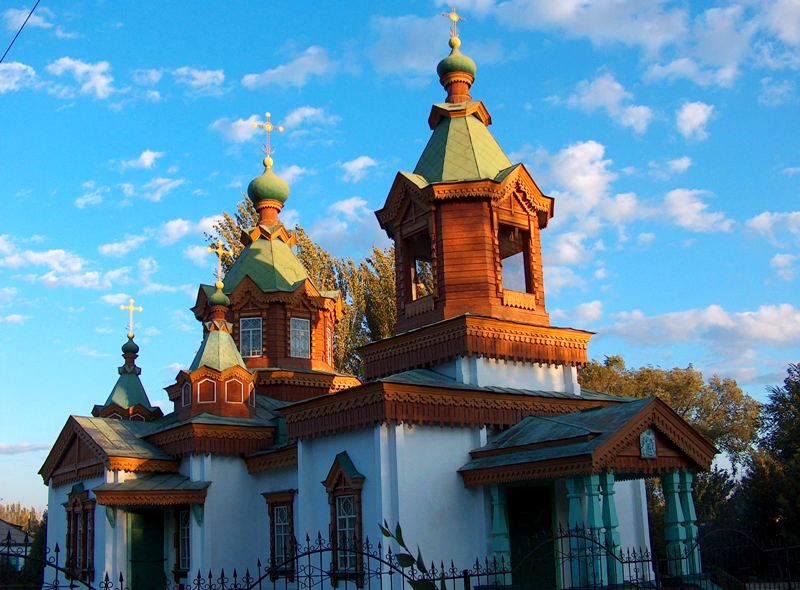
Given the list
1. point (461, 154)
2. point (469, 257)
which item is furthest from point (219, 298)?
point (469, 257)

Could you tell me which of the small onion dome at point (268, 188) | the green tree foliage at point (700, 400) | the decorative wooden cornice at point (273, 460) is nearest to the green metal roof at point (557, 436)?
the decorative wooden cornice at point (273, 460)

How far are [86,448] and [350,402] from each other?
→ 845cm

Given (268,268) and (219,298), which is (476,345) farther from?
(268,268)

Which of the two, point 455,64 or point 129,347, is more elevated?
point 455,64

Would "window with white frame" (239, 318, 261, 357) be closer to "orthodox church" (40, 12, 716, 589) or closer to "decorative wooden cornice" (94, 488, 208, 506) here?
"orthodox church" (40, 12, 716, 589)

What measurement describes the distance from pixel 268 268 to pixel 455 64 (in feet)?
25.5

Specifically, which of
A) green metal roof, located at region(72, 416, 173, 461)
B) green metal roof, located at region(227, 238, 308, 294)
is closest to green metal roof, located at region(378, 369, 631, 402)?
green metal roof, located at region(72, 416, 173, 461)

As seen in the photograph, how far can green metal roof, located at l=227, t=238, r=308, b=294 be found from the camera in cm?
2266

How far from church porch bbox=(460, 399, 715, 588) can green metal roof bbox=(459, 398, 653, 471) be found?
0.06 ft

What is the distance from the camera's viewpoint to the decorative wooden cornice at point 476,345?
50.5ft

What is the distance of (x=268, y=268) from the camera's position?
23.1 m

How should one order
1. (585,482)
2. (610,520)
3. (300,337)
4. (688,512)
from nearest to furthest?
(610,520) → (585,482) → (688,512) → (300,337)

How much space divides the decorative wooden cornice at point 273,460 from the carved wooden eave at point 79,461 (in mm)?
1920

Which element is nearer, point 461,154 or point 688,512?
point 688,512
